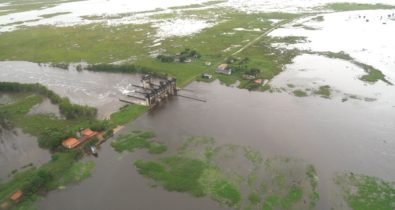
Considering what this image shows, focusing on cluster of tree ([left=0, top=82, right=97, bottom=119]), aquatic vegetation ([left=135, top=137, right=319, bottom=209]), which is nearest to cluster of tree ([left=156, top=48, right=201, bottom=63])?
cluster of tree ([left=0, top=82, right=97, bottom=119])

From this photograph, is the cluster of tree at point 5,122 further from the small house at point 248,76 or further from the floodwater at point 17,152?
the small house at point 248,76

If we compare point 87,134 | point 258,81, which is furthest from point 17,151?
point 258,81

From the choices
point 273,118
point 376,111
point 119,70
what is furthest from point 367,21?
point 119,70

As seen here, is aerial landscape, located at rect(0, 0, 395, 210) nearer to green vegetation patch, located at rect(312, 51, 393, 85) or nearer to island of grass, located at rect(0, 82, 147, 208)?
island of grass, located at rect(0, 82, 147, 208)

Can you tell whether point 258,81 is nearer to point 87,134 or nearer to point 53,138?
point 87,134

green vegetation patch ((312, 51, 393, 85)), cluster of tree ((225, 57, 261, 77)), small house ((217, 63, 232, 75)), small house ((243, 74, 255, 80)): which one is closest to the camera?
green vegetation patch ((312, 51, 393, 85))

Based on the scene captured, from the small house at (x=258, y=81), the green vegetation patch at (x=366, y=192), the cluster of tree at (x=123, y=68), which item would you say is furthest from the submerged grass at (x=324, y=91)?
the cluster of tree at (x=123, y=68)
